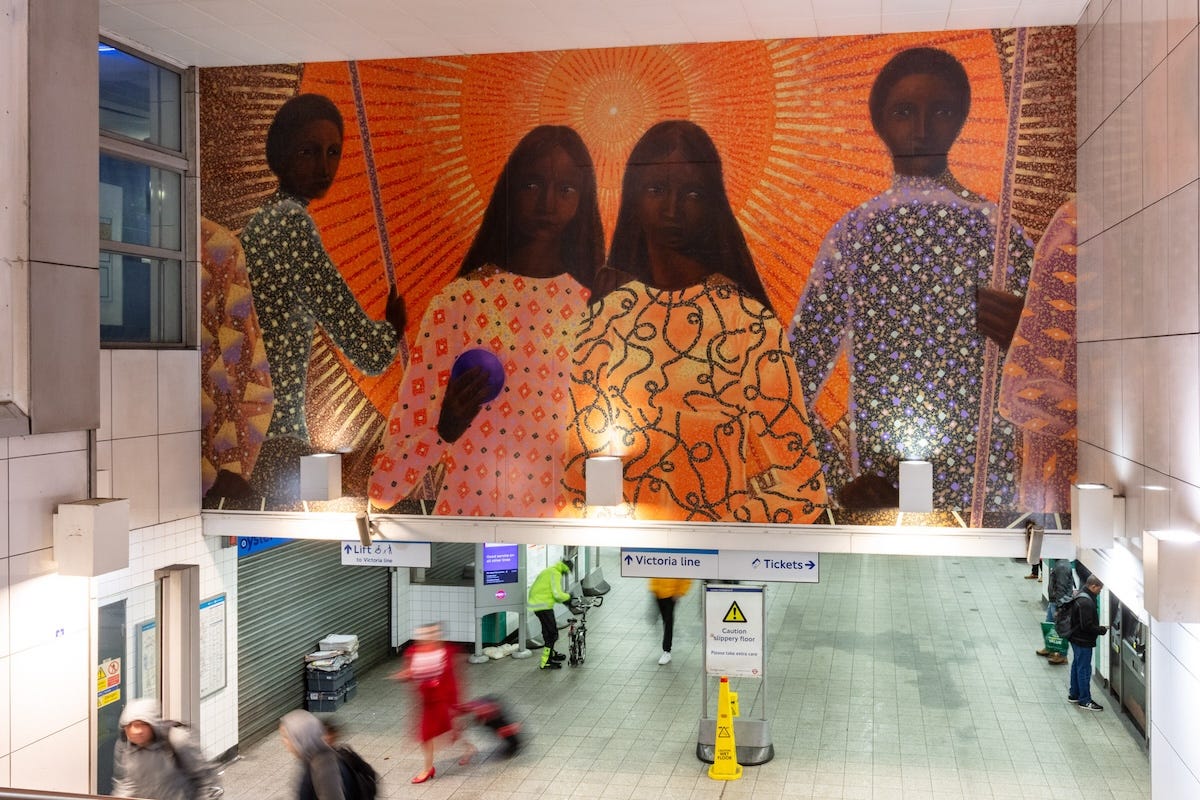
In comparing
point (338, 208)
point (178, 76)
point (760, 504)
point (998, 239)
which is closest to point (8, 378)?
point (338, 208)

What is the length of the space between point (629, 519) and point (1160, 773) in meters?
4.27

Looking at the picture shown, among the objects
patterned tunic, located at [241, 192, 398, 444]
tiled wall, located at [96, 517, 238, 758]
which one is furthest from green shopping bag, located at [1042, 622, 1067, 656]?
tiled wall, located at [96, 517, 238, 758]

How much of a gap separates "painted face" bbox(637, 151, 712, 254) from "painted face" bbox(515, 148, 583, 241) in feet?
1.97

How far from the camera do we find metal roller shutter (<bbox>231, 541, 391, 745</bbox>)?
1073 cm

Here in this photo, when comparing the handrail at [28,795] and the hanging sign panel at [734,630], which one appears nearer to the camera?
the handrail at [28,795]

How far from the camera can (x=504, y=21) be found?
8.45 meters

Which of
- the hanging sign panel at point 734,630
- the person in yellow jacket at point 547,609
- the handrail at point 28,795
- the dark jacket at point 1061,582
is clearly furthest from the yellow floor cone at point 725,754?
the handrail at point 28,795

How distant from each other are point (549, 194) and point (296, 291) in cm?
249

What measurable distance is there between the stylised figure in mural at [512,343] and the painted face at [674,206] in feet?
1.45

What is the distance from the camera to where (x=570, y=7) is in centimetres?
813

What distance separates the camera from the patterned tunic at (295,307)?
31.2ft

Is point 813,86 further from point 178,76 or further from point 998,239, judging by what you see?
point 178,76

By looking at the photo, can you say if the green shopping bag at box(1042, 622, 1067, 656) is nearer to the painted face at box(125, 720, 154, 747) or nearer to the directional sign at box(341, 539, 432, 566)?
the directional sign at box(341, 539, 432, 566)

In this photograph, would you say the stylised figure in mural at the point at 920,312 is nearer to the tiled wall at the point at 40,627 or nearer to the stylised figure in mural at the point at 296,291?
the stylised figure in mural at the point at 296,291
